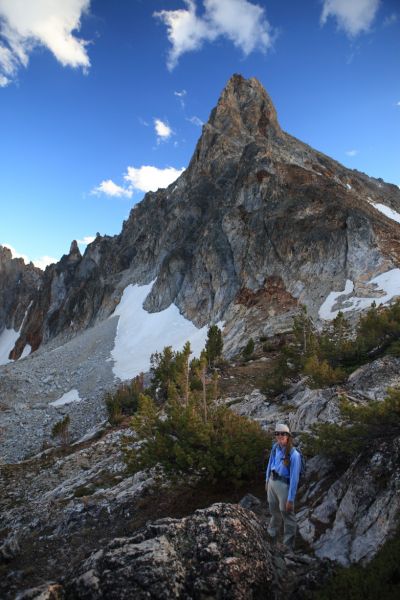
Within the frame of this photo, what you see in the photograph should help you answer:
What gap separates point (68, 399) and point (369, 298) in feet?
102

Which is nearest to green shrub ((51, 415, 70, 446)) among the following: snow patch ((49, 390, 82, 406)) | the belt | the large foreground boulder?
snow patch ((49, 390, 82, 406))

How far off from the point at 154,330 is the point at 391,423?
51.1m

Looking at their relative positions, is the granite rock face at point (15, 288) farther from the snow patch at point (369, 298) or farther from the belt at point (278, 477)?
the belt at point (278, 477)

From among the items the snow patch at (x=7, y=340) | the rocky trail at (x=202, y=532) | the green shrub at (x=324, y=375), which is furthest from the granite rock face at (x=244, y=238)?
the snow patch at (x=7, y=340)

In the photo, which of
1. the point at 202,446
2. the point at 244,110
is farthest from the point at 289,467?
the point at 244,110

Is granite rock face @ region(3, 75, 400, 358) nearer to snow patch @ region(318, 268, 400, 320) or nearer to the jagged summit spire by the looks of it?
the jagged summit spire

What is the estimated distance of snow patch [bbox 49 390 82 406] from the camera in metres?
37.6

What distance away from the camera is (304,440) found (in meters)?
8.75

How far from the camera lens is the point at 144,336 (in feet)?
184

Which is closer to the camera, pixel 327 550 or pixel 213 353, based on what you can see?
pixel 327 550

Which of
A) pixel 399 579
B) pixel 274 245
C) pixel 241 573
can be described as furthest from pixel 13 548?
pixel 274 245

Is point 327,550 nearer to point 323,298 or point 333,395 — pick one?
point 333,395

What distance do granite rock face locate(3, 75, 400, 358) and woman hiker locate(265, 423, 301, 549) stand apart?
3281 cm

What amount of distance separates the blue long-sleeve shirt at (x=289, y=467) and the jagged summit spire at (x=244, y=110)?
255ft
